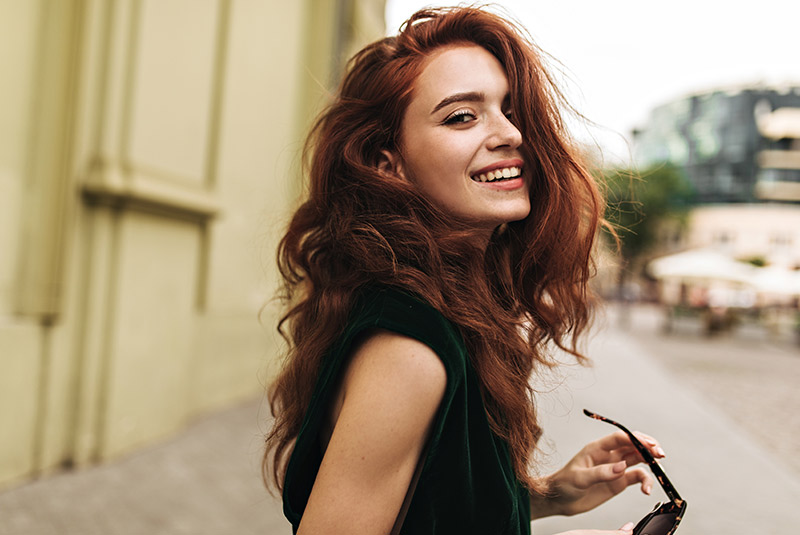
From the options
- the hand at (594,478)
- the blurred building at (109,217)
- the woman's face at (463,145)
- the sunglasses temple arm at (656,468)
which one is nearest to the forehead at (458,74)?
the woman's face at (463,145)

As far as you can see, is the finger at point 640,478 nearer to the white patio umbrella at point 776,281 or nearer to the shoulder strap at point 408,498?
the shoulder strap at point 408,498

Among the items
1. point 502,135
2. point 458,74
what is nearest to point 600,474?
point 502,135

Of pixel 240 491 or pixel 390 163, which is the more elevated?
pixel 390 163

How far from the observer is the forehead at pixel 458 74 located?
1326 mm

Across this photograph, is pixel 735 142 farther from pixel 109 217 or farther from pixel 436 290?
pixel 436 290

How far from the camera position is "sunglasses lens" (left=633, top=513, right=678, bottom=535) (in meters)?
1.17

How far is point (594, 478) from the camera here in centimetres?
141

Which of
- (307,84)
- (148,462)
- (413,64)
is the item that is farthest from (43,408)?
(307,84)

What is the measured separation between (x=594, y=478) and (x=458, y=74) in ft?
2.94

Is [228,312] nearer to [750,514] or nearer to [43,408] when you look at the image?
[43,408]

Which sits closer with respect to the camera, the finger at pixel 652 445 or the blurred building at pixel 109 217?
the finger at pixel 652 445

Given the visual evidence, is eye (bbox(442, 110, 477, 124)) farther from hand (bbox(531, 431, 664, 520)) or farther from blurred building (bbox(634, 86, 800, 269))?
blurred building (bbox(634, 86, 800, 269))

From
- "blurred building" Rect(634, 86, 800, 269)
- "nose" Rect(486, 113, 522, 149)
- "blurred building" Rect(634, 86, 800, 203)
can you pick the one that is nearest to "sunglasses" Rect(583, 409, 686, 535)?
"nose" Rect(486, 113, 522, 149)

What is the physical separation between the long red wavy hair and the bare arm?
16cm
